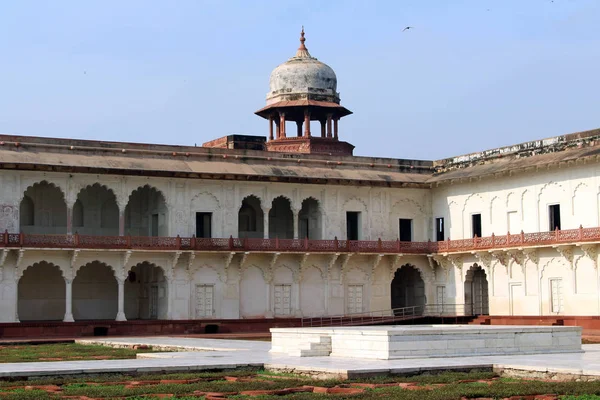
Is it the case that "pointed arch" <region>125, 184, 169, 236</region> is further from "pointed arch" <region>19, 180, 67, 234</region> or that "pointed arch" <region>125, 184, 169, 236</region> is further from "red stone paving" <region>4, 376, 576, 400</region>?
"red stone paving" <region>4, 376, 576, 400</region>

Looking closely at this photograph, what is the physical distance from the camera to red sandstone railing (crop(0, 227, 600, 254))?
34188mm

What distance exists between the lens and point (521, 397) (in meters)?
13.3

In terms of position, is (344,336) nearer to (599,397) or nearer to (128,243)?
(599,397)

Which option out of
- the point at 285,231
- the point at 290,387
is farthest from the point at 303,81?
the point at 290,387

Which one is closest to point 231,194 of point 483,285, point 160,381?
point 483,285

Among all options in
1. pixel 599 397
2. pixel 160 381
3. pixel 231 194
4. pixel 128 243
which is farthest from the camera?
pixel 231 194

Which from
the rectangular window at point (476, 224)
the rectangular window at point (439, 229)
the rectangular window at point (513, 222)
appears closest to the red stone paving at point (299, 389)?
the rectangular window at point (513, 222)

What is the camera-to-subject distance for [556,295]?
35.1m

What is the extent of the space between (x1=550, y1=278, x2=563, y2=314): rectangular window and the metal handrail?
480 centimetres

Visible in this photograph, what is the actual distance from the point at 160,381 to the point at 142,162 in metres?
22.1

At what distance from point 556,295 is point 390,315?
7294 millimetres

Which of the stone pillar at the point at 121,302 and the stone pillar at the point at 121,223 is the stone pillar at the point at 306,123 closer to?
the stone pillar at the point at 121,223

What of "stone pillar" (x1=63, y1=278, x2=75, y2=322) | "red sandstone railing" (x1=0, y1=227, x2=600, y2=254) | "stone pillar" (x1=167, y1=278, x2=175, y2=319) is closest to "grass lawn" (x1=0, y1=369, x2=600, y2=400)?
"red sandstone railing" (x1=0, y1=227, x2=600, y2=254)

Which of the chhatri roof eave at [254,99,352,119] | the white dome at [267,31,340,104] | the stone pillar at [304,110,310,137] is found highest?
the white dome at [267,31,340,104]
